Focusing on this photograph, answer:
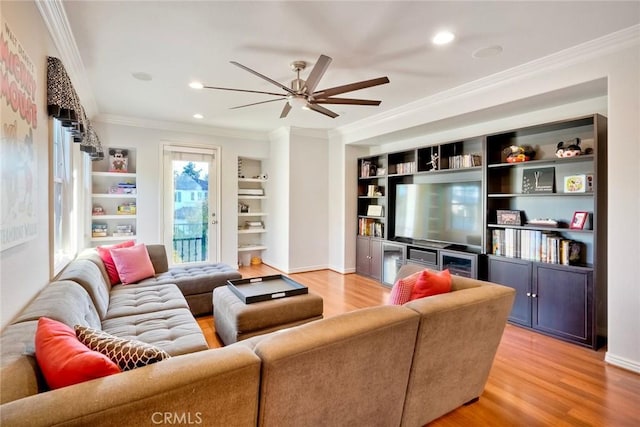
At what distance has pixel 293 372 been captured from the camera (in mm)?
1147

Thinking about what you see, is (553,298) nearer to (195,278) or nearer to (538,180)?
(538,180)

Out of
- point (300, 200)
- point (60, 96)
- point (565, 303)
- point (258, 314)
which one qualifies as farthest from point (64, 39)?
point (565, 303)

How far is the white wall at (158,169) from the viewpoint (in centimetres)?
500

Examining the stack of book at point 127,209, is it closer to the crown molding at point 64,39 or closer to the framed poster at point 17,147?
the crown molding at point 64,39

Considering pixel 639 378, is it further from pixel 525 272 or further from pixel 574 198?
pixel 574 198

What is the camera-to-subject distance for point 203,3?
2.11 meters

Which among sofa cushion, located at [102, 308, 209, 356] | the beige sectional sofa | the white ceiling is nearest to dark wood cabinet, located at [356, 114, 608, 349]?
the white ceiling

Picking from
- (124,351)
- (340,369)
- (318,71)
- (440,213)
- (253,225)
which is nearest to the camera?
(124,351)

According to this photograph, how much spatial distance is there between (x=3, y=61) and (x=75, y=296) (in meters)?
1.33

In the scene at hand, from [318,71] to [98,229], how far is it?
4.47 meters

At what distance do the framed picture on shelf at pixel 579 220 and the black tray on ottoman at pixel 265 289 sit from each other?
8.58 feet

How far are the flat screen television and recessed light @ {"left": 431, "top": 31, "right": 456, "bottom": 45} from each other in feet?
6.20

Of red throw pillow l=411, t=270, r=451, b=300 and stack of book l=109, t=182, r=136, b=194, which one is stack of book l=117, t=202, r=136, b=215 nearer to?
stack of book l=109, t=182, r=136, b=194

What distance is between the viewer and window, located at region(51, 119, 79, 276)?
2810 millimetres
